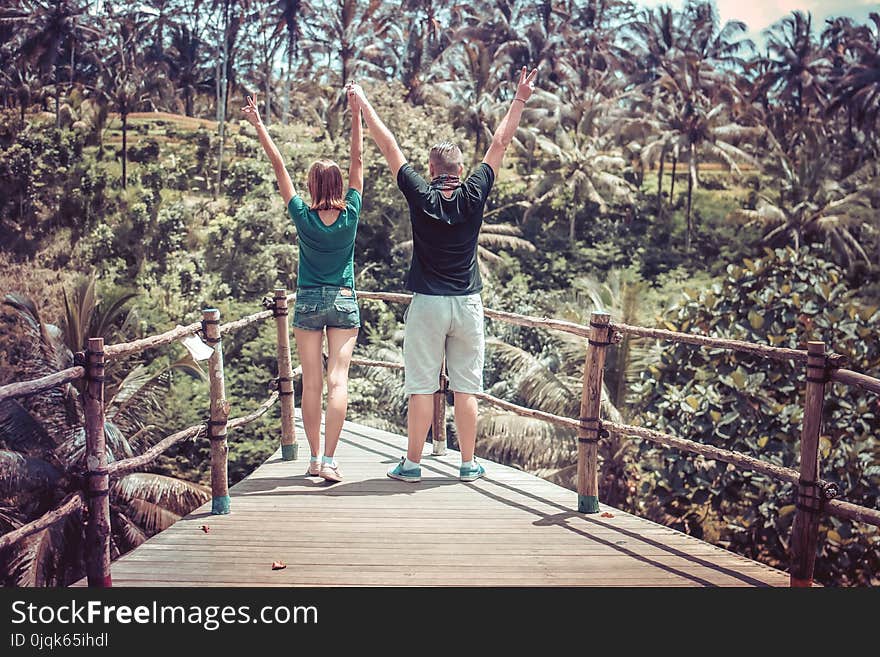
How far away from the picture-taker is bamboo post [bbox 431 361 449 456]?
525cm

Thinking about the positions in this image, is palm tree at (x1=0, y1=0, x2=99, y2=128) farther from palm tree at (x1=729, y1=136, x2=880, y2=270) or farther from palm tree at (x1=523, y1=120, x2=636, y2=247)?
palm tree at (x1=729, y1=136, x2=880, y2=270)

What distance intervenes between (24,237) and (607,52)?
26183mm

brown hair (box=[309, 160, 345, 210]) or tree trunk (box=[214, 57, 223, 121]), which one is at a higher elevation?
tree trunk (box=[214, 57, 223, 121])

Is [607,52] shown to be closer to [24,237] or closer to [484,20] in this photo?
[484,20]

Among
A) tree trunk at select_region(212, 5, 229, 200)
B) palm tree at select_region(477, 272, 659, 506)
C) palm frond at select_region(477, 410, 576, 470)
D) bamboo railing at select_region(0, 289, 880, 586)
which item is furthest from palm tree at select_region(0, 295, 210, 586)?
tree trunk at select_region(212, 5, 229, 200)

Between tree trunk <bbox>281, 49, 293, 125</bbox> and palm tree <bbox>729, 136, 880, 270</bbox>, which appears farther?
tree trunk <bbox>281, 49, 293, 125</bbox>

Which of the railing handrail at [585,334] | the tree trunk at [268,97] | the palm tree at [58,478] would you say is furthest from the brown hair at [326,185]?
the tree trunk at [268,97]

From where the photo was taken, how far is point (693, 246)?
3384 cm

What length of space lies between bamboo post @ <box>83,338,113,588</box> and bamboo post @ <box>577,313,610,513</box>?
2.02 meters

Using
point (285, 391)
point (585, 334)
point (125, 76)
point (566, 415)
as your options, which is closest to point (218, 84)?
point (125, 76)

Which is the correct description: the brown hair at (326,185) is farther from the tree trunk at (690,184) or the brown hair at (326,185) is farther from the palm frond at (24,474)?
Answer: the tree trunk at (690,184)

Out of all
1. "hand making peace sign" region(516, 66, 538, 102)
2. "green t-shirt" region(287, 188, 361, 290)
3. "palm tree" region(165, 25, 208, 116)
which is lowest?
"green t-shirt" region(287, 188, 361, 290)

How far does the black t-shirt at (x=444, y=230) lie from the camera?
381cm

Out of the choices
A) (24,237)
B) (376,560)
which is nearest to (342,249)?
(376,560)
